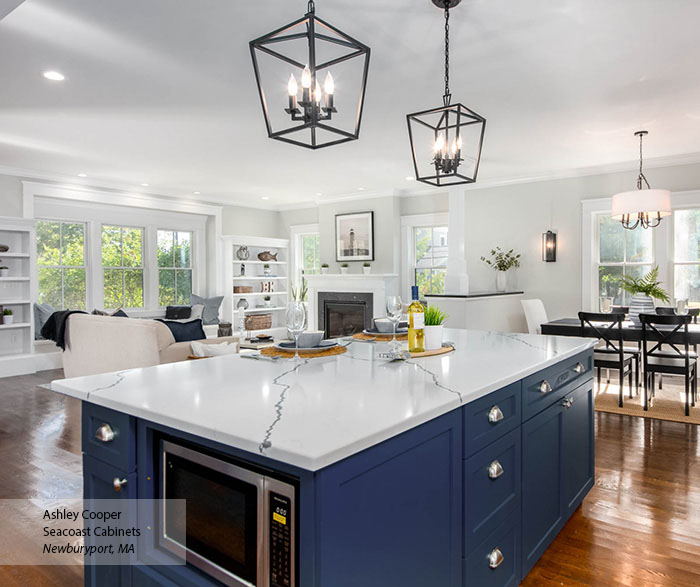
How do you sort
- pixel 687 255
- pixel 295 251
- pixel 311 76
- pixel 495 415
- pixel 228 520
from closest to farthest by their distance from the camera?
pixel 228 520, pixel 311 76, pixel 495 415, pixel 687 255, pixel 295 251

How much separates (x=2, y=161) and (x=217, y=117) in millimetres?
3348

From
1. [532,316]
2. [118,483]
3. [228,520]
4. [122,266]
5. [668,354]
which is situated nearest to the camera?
[228,520]

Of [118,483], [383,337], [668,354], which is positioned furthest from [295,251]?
[118,483]

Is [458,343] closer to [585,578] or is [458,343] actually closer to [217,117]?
[585,578]

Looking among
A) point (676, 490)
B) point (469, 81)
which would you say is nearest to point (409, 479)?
point (676, 490)

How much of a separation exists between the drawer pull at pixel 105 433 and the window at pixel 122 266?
6.38 metres

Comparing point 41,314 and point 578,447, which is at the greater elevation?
point 41,314

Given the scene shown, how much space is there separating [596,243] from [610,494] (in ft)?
14.3

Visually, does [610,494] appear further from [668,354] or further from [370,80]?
[370,80]

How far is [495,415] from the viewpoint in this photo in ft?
5.64

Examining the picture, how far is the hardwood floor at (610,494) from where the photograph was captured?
2.07 m

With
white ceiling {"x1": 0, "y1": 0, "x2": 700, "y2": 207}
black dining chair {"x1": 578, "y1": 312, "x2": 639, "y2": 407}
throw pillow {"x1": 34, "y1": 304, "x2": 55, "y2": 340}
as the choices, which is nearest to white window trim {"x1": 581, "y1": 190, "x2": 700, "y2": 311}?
white ceiling {"x1": 0, "y1": 0, "x2": 700, "y2": 207}

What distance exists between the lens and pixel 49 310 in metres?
6.27

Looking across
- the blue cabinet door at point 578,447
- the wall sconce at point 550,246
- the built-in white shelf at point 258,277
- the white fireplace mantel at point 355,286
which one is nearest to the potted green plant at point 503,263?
the wall sconce at point 550,246
